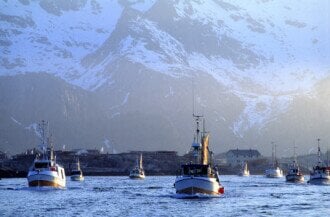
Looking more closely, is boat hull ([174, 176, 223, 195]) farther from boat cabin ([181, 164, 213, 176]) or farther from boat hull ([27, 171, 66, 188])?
boat hull ([27, 171, 66, 188])

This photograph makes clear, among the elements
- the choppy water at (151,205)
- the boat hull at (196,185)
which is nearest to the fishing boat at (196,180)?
the boat hull at (196,185)

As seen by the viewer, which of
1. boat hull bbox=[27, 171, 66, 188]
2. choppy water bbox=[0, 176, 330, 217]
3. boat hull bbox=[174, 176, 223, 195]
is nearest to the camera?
choppy water bbox=[0, 176, 330, 217]

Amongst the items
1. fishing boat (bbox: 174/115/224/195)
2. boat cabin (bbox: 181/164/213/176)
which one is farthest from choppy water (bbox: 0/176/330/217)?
boat cabin (bbox: 181/164/213/176)

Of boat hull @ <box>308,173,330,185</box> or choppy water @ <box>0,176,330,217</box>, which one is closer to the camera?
choppy water @ <box>0,176,330,217</box>

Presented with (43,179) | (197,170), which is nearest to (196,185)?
(197,170)

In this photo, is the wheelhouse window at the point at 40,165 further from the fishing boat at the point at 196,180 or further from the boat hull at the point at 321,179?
the boat hull at the point at 321,179

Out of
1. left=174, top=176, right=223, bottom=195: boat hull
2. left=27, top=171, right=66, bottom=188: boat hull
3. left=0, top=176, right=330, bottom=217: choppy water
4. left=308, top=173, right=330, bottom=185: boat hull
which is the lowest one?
left=0, top=176, right=330, bottom=217: choppy water

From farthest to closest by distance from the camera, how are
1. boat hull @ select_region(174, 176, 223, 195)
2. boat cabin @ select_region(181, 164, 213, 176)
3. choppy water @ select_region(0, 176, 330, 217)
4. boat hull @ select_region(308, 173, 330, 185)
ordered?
1. boat hull @ select_region(308, 173, 330, 185)
2. boat cabin @ select_region(181, 164, 213, 176)
3. boat hull @ select_region(174, 176, 223, 195)
4. choppy water @ select_region(0, 176, 330, 217)

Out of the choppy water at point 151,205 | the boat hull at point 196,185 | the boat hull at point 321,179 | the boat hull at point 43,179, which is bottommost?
the choppy water at point 151,205

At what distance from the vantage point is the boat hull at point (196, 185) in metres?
124

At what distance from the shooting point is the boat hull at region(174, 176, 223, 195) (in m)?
124

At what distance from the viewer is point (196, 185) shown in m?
124

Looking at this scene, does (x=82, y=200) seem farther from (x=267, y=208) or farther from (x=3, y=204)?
(x=267, y=208)

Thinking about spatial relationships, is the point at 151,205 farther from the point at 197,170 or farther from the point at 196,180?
the point at 197,170
